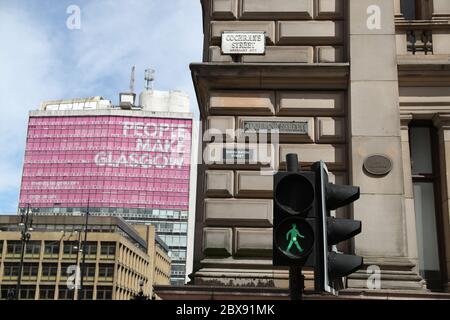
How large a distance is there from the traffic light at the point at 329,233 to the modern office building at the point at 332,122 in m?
6.00

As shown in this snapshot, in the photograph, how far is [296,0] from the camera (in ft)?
43.9

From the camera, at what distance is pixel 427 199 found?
41.6ft

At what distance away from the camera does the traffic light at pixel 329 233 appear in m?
5.54

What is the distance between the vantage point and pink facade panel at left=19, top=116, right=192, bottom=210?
163750 mm

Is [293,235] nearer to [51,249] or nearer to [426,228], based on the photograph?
[426,228]

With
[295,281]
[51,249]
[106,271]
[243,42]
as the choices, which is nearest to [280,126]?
[243,42]

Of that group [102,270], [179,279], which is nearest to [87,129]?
[179,279]

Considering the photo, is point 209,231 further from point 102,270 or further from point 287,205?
point 102,270

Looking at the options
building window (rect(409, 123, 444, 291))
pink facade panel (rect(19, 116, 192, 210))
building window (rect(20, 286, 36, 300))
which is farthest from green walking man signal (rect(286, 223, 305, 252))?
pink facade panel (rect(19, 116, 192, 210))

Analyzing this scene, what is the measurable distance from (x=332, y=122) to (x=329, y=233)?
7305 mm

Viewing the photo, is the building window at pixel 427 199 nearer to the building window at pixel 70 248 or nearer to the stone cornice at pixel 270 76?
the stone cornice at pixel 270 76

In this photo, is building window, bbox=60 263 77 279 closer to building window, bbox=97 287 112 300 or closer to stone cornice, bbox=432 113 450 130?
building window, bbox=97 287 112 300

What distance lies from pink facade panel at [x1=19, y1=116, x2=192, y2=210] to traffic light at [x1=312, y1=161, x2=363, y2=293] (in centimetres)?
15915
